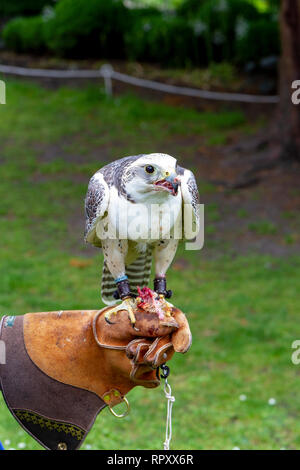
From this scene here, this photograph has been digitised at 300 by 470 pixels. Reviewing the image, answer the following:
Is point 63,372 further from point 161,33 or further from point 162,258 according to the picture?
point 161,33

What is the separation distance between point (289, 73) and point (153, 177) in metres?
6.08

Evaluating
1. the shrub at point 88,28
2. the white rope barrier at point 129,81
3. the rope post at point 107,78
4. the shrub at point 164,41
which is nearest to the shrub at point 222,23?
the shrub at point 164,41

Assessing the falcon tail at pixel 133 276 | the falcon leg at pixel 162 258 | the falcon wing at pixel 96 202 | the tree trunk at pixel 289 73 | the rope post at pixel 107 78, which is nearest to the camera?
the falcon wing at pixel 96 202

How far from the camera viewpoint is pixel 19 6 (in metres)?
12.5

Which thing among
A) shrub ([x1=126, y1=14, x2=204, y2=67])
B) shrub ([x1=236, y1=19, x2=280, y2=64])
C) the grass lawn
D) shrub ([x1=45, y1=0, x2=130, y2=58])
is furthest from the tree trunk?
shrub ([x1=45, y1=0, x2=130, y2=58])

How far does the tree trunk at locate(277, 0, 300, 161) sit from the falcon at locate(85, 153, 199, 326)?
5.74 meters

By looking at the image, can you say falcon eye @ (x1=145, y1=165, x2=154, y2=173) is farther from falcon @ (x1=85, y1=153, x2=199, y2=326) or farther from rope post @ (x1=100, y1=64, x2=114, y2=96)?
rope post @ (x1=100, y1=64, x2=114, y2=96)

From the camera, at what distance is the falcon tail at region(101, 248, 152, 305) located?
287cm

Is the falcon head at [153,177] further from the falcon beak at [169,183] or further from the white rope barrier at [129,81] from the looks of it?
the white rope barrier at [129,81]

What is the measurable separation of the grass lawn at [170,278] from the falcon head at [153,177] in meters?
2.28

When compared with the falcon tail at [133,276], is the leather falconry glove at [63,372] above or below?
below

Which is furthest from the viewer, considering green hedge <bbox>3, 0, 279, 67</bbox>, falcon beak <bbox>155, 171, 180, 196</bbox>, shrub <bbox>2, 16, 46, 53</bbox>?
shrub <bbox>2, 16, 46, 53</bbox>

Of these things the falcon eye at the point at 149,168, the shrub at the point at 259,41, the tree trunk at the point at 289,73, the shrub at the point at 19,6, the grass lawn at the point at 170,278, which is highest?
the shrub at the point at 19,6

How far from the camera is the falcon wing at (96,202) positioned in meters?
2.52
